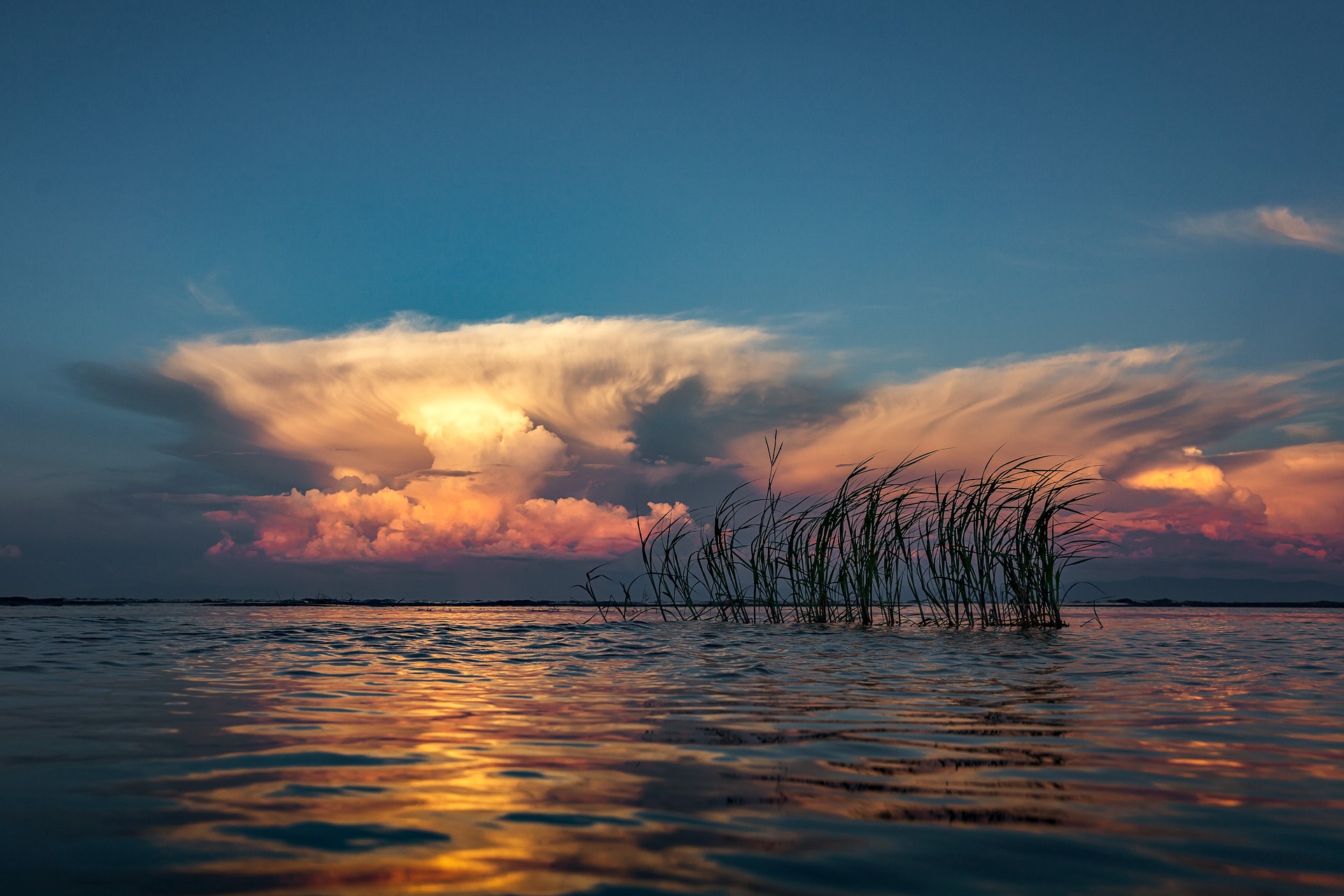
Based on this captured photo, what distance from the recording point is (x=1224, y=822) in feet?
9.43

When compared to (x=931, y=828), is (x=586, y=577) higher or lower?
higher

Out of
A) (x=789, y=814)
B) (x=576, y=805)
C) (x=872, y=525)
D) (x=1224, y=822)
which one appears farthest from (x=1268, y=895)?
(x=872, y=525)

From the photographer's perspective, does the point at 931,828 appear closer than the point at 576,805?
Yes

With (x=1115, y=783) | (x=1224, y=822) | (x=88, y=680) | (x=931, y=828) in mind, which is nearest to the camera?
(x=931, y=828)

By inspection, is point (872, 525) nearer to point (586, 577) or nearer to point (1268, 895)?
point (586, 577)

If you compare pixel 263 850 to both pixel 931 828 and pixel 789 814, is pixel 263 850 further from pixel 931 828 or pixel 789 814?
pixel 931 828

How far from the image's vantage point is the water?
7.49ft

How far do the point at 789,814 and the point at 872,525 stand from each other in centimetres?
1329

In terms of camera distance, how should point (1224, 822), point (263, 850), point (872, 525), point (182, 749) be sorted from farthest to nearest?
point (872, 525) → point (182, 749) → point (1224, 822) → point (263, 850)

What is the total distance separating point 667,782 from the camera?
333 cm

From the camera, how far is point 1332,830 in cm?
278

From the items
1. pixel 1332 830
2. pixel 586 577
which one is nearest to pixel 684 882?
pixel 1332 830

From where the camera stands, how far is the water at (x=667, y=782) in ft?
7.49

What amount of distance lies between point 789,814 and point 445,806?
1.15 m
